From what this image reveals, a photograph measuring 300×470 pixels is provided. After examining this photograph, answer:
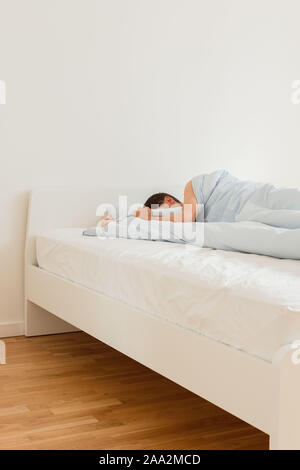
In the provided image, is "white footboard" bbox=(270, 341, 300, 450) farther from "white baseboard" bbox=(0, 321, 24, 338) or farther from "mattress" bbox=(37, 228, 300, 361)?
"white baseboard" bbox=(0, 321, 24, 338)

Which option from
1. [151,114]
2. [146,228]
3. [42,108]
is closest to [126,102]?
[151,114]

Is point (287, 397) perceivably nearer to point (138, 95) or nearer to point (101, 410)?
point (101, 410)

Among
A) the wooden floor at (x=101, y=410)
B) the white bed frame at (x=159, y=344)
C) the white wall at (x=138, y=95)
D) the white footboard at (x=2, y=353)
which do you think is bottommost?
the white footboard at (x=2, y=353)

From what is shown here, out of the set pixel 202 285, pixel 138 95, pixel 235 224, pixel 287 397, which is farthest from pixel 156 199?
pixel 287 397

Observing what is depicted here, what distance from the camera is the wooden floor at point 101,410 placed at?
5.50ft

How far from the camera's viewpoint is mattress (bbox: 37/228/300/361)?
1.30 meters

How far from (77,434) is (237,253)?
753mm

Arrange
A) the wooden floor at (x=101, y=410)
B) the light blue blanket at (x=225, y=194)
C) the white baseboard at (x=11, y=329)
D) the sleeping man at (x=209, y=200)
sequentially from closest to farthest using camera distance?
the wooden floor at (x=101, y=410)
the light blue blanket at (x=225, y=194)
the sleeping man at (x=209, y=200)
the white baseboard at (x=11, y=329)

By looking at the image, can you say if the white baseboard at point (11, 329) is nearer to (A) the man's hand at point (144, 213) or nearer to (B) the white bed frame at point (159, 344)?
(B) the white bed frame at point (159, 344)

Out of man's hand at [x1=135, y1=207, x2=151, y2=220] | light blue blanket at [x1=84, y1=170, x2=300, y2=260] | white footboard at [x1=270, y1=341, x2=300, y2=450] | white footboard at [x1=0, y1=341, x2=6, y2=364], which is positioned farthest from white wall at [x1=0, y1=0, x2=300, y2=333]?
white footboard at [x1=270, y1=341, x2=300, y2=450]

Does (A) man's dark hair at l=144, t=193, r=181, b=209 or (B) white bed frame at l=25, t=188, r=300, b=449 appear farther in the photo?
(A) man's dark hair at l=144, t=193, r=181, b=209

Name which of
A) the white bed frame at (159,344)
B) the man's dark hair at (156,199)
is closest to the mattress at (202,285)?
the white bed frame at (159,344)

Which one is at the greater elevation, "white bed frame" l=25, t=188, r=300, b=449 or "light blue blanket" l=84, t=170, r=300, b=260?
"light blue blanket" l=84, t=170, r=300, b=260

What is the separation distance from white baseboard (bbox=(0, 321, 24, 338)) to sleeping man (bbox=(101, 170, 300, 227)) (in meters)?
0.67
